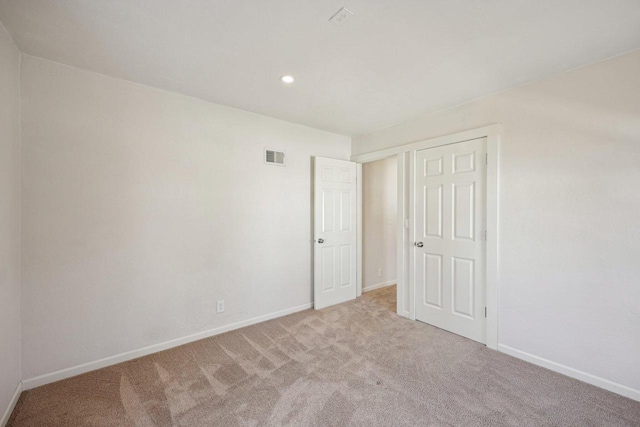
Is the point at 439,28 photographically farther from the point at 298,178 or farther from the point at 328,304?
the point at 328,304

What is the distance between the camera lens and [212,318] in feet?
9.25

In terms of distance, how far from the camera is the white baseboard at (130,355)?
2006 millimetres

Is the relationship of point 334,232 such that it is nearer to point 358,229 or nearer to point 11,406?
point 358,229

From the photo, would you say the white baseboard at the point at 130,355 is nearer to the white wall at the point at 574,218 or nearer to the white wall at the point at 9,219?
the white wall at the point at 9,219

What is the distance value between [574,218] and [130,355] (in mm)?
3900

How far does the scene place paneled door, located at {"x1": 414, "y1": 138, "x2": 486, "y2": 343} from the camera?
8.82 ft

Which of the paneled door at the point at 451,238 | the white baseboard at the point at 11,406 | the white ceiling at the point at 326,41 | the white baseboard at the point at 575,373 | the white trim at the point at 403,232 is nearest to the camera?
the white ceiling at the point at 326,41

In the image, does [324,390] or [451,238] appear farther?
[451,238]

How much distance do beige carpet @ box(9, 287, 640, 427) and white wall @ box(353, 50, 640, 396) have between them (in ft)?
1.07

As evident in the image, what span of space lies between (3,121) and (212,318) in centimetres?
221

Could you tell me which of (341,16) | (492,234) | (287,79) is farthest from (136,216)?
(492,234)

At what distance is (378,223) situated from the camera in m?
4.52

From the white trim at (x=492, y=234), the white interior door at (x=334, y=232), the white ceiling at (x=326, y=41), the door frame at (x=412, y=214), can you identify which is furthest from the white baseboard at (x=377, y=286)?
the white ceiling at (x=326, y=41)

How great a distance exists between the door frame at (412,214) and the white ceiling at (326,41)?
1.59 feet
